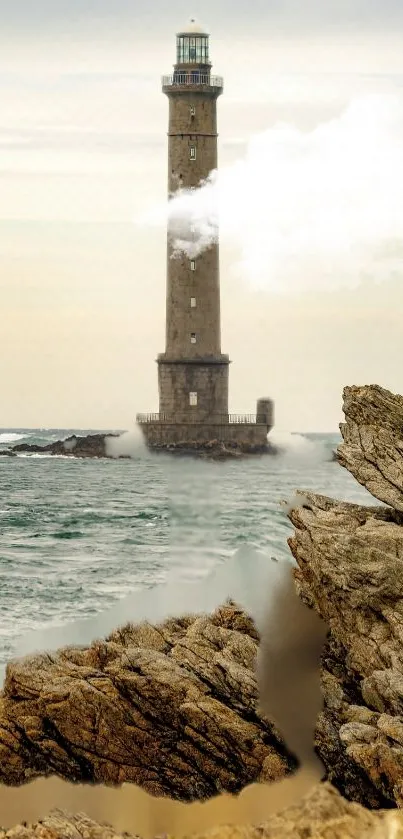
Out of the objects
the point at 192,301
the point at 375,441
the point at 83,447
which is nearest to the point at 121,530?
the point at 375,441

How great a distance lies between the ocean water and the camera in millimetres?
23395

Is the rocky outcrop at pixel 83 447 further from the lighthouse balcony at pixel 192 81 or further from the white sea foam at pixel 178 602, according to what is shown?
the white sea foam at pixel 178 602

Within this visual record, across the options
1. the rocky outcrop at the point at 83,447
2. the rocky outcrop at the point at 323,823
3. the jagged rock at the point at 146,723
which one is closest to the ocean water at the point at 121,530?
the jagged rock at the point at 146,723

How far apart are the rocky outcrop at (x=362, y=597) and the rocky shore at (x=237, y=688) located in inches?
0.5

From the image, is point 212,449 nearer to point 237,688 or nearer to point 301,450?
point 301,450

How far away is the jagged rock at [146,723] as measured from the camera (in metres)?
12.1

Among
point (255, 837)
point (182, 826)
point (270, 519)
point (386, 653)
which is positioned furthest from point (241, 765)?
point (270, 519)

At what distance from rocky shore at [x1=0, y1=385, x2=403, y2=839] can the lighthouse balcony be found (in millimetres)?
50201

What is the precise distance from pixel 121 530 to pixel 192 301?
26.7 m

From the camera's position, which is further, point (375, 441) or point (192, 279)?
point (192, 279)

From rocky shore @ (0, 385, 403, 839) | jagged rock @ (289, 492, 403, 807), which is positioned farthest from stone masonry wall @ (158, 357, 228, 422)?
jagged rock @ (289, 492, 403, 807)

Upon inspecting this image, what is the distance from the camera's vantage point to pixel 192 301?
6309cm

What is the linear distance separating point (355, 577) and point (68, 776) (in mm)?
3163

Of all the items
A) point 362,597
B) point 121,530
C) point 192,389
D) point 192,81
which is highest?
point 192,81
